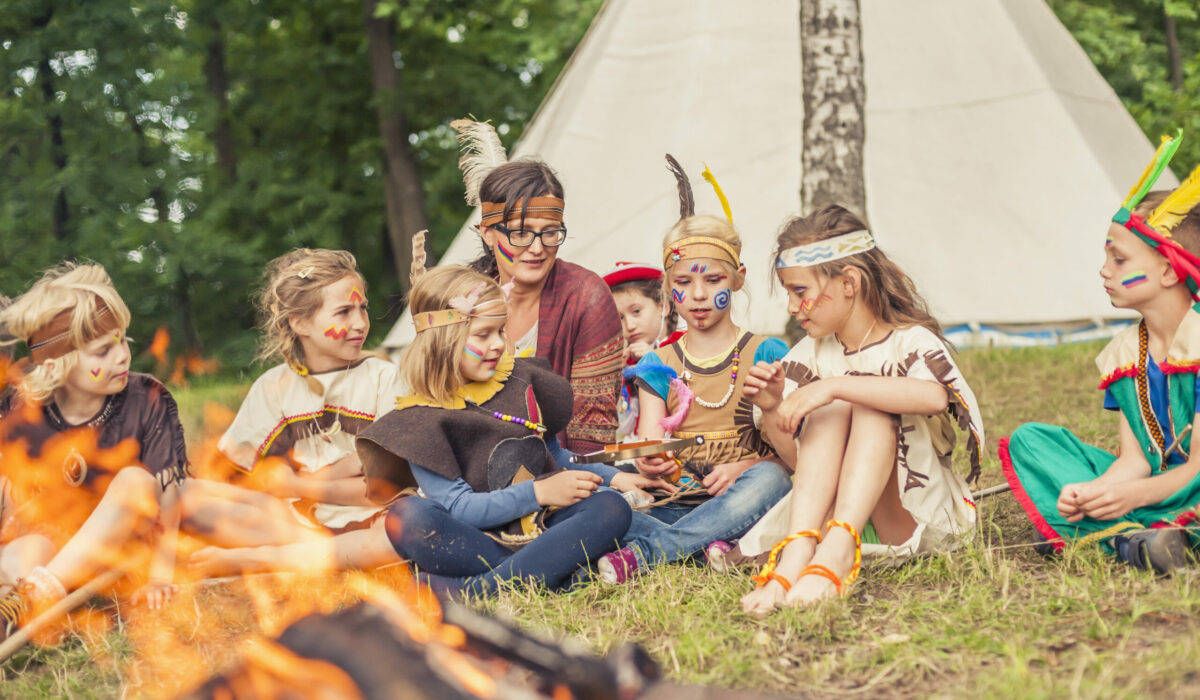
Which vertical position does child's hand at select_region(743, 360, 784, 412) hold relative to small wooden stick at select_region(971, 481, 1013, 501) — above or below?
above

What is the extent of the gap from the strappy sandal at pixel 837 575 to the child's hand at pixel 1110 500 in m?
0.61

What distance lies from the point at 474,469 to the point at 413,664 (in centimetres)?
144

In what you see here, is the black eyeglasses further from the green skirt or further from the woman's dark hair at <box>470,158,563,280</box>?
the green skirt

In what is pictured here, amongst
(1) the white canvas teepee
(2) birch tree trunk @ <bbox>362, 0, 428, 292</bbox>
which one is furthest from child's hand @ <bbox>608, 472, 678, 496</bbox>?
(2) birch tree trunk @ <bbox>362, 0, 428, 292</bbox>

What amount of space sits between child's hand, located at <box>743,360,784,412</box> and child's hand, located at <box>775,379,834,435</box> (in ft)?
0.30

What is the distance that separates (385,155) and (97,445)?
11093 mm

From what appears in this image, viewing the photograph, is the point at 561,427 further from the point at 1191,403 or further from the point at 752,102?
the point at 752,102

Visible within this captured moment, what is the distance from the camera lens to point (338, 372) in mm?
3623

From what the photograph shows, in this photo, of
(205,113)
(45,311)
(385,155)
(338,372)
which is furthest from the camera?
(385,155)

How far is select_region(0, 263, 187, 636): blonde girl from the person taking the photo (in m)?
3.23

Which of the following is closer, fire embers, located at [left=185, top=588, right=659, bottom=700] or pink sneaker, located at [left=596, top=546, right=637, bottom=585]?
fire embers, located at [left=185, top=588, right=659, bottom=700]

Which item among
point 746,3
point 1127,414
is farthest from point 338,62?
point 1127,414

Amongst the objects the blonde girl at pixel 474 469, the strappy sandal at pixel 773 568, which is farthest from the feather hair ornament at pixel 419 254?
the strappy sandal at pixel 773 568

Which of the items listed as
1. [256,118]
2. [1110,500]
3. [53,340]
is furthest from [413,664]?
[256,118]
